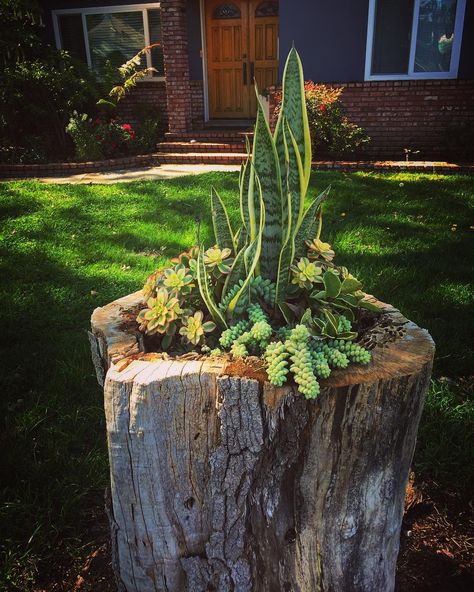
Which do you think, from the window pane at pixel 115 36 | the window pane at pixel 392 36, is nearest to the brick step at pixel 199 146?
the window pane at pixel 392 36

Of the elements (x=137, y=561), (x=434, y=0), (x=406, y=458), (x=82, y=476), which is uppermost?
(x=434, y=0)

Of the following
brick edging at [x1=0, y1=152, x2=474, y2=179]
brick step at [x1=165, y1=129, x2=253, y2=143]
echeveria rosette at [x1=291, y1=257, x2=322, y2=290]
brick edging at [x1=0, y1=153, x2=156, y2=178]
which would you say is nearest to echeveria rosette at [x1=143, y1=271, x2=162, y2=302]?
echeveria rosette at [x1=291, y1=257, x2=322, y2=290]

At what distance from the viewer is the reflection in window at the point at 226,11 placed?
11117mm

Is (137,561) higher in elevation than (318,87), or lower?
lower

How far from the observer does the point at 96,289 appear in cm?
398

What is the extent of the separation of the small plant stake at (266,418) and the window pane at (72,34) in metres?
12.0

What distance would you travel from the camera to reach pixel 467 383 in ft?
9.55

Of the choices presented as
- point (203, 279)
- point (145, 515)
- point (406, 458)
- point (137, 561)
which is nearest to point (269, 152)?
point (203, 279)

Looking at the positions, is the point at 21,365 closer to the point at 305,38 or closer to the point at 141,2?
the point at 305,38

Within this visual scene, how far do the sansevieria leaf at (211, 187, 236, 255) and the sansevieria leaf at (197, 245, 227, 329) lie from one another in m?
0.23

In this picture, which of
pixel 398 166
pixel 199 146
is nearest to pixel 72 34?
pixel 199 146

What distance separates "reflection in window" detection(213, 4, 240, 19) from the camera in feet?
36.5

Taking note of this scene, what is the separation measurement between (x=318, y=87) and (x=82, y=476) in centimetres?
807

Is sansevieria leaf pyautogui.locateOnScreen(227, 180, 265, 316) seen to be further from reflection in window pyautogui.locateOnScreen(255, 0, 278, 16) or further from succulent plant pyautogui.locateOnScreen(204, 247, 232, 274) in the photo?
reflection in window pyautogui.locateOnScreen(255, 0, 278, 16)
